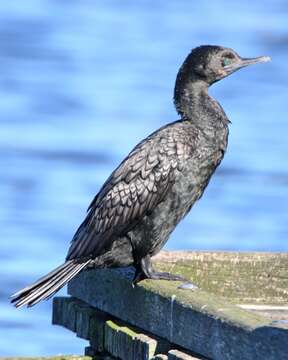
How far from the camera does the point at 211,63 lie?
782 centimetres

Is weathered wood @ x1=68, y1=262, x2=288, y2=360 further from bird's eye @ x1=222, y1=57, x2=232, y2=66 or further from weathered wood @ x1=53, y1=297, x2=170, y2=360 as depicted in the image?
bird's eye @ x1=222, y1=57, x2=232, y2=66

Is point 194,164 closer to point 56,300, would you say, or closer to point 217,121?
point 217,121

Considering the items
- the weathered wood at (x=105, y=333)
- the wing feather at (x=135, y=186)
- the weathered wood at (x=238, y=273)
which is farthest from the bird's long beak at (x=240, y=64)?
the weathered wood at (x=105, y=333)

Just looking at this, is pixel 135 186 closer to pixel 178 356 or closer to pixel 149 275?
pixel 149 275

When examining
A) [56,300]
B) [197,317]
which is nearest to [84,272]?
[56,300]

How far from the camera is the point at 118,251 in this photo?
739 centimetres

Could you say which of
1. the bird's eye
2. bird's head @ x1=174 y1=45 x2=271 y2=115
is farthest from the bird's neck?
the bird's eye

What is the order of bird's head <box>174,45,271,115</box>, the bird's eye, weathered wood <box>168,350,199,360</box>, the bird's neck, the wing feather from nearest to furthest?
1. weathered wood <box>168,350,199,360</box>
2. the wing feather
3. the bird's neck
4. bird's head <box>174,45,271,115</box>
5. the bird's eye

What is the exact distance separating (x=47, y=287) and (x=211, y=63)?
4.90 ft

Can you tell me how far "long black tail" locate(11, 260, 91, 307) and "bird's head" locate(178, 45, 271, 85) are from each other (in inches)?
47.6

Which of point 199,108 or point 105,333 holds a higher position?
point 199,108

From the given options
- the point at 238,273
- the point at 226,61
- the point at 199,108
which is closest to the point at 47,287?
the point at 238,273

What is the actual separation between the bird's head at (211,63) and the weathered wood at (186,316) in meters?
1.18

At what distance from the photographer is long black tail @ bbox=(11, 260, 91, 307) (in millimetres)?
7117
